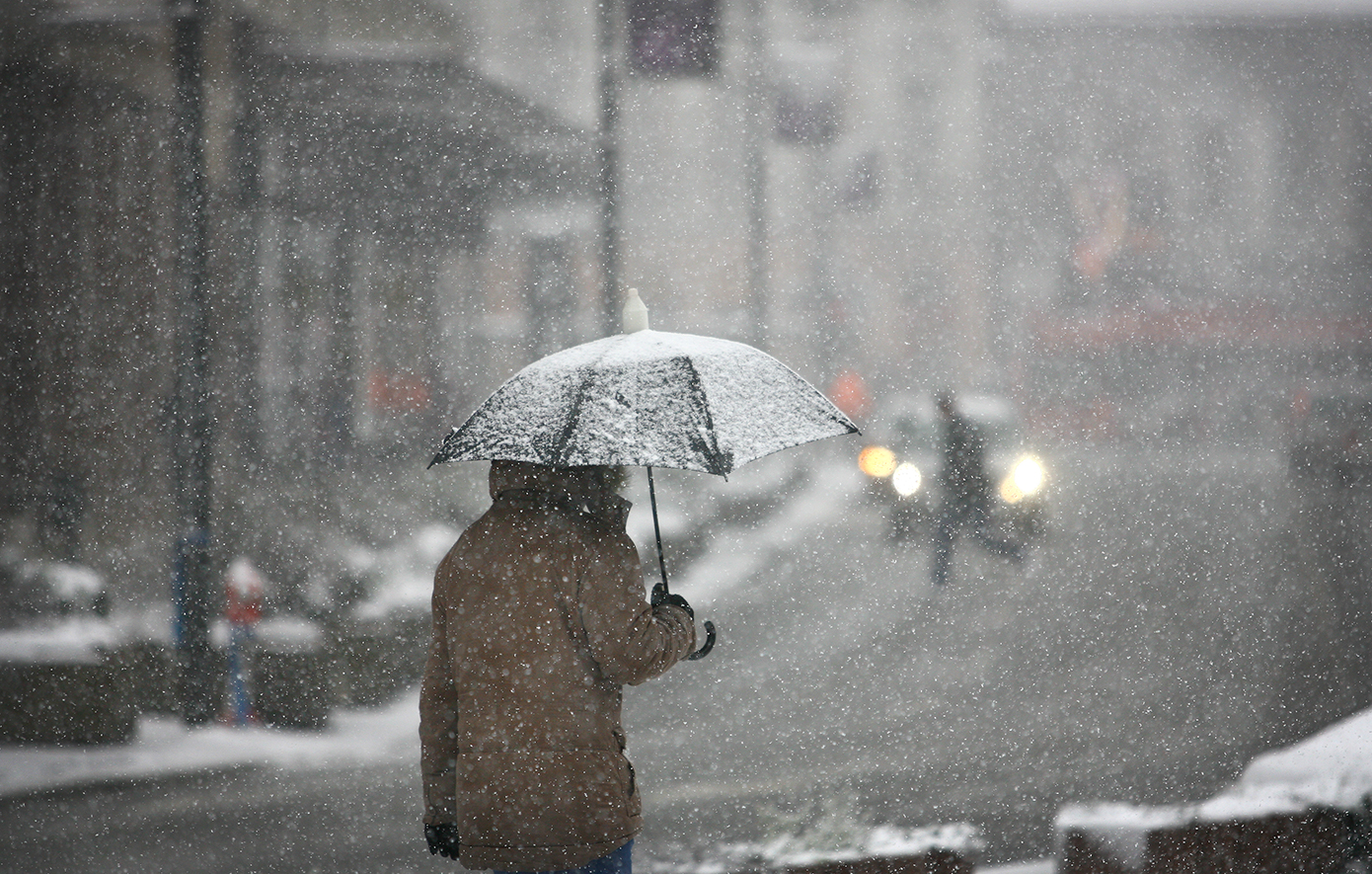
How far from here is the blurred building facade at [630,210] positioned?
5.20 meters

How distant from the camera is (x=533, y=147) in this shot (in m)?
5.30

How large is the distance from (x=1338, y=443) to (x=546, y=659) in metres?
4.86

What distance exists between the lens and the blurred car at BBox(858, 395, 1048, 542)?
5375 mm

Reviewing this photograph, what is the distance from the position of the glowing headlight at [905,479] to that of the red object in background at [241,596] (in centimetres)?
320

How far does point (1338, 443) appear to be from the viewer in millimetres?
5426

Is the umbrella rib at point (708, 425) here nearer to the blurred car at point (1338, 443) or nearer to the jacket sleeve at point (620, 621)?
the jacket sleeve at point (620, 621)

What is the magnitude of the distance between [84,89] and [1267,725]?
6398mm

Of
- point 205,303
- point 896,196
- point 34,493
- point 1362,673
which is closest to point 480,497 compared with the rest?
point 205,303

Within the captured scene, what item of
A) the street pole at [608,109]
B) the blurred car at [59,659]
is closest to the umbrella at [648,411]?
the street pole at [608,109]

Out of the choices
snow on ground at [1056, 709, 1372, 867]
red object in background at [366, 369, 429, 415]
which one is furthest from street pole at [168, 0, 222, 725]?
snow on ground at [1056, 709, 1372, 867]

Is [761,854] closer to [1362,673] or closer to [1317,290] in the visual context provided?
[1362,673]

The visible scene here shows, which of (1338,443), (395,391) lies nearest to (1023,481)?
(1338,443)

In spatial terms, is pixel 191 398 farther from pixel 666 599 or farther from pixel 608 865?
pixel 608 865

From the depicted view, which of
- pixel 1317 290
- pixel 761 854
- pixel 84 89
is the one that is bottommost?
pixel 761 854
